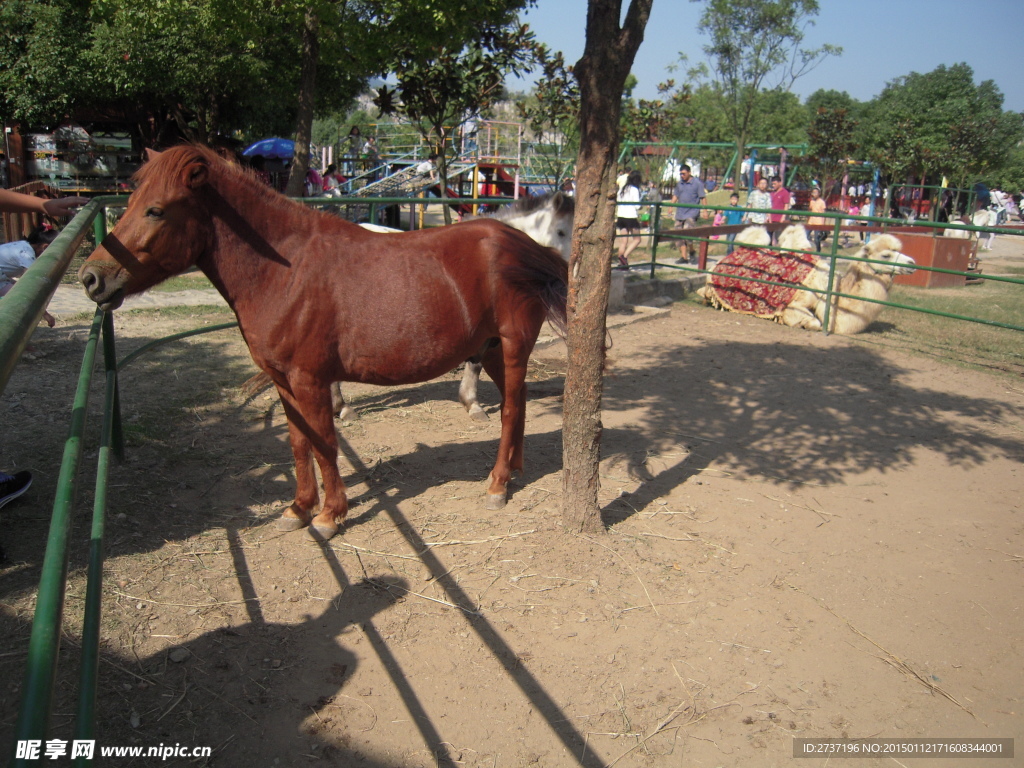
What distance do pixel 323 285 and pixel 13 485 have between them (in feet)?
5.88

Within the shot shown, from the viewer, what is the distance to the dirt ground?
245 centimetres

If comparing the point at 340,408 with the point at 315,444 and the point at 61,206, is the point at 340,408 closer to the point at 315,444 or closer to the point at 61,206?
the point at 315,444

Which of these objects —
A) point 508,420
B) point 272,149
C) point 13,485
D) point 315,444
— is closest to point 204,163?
point 315,444

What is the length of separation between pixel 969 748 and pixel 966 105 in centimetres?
2716

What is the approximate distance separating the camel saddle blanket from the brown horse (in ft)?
20.0

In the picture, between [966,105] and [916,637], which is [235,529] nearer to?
[916,637]

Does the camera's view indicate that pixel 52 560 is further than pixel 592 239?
No

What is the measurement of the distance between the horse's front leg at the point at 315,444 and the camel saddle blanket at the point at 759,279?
23.0 feet

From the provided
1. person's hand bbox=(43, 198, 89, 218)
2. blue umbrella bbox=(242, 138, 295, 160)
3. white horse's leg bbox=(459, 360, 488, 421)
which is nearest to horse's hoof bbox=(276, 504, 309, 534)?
person's hand bbox=(43, 198, 89, 218)

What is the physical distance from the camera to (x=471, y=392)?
5.53 meters

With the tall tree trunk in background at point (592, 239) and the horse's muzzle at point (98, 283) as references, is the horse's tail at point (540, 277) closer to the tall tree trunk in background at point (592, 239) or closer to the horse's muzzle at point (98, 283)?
the tall tree trunk in background at point (592, 239)

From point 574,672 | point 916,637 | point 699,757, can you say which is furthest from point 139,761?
point 916,637

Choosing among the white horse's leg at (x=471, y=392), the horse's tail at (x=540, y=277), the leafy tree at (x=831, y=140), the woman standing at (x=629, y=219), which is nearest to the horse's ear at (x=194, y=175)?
the horse's tail at (x=540, y=277)

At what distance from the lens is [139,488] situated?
3916 millimetres
